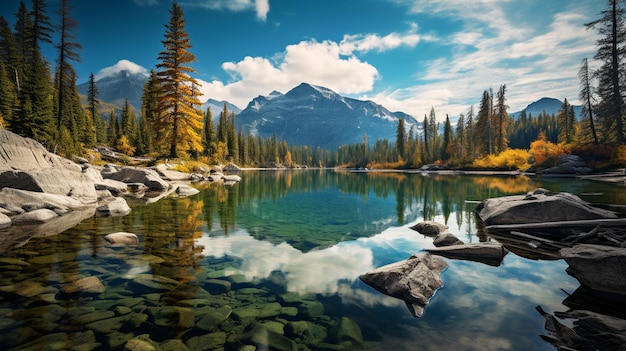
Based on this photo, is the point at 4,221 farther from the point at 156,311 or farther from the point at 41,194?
the point at 156,311

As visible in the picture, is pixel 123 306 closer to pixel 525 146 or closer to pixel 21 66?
pixel 21 66

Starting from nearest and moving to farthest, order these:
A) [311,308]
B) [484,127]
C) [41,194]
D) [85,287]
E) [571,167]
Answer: [311,308], [85,287], [41,194], [571,167], [484,127]

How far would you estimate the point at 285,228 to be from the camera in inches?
486

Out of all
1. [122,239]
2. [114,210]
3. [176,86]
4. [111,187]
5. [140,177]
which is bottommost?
[122,239]

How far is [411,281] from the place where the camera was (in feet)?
19.6

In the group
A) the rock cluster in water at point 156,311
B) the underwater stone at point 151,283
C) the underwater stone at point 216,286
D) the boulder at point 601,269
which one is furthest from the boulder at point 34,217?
the boulder at point 601,269

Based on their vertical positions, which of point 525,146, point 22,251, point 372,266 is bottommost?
point 372,266

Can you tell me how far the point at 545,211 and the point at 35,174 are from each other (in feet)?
74.1

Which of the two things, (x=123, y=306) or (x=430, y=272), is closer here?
(x=123, y=306)

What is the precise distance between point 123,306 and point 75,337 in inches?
39.5

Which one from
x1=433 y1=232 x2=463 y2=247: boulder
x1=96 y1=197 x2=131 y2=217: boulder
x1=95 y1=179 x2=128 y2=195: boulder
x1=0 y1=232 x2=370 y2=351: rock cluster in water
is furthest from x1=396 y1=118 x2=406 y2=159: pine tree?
x1=0 y1=232 x2=370 y2=351: rock cluster in water

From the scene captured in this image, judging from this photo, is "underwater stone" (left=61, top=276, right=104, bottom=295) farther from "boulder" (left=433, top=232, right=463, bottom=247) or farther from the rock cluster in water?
"boulder" (left=433, top=232, right=463, bottom=247)

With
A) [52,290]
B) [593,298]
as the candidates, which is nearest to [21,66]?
[52,290]

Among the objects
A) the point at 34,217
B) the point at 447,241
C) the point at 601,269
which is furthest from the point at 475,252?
the point at 34,217
